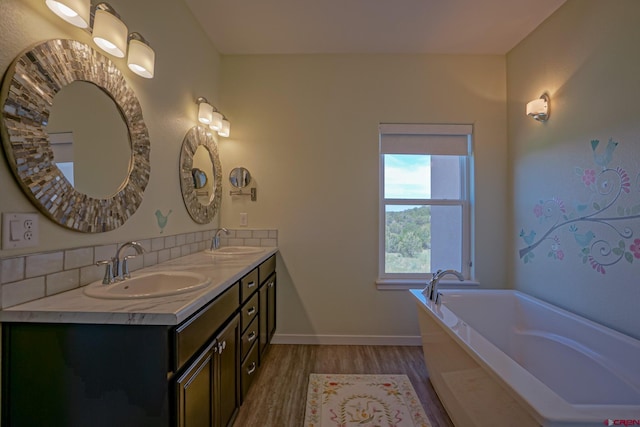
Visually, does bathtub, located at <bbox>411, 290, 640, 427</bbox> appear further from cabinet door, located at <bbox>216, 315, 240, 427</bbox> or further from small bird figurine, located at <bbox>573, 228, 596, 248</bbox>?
cabinet door, located at <bbox>216, 315, 240, 427</bbox>

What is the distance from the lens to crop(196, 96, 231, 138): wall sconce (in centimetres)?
228

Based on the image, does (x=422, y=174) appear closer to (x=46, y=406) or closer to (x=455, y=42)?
(x=455, y=42)

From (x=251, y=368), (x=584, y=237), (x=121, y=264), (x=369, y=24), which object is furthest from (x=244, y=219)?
(x=584, y=237)

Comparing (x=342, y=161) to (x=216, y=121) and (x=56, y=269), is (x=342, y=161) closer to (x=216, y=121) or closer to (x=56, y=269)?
(x=216, y=121)

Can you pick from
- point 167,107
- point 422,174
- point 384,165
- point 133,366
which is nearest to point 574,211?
point 422,174

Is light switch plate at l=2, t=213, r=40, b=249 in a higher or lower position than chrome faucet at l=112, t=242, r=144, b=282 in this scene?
higher

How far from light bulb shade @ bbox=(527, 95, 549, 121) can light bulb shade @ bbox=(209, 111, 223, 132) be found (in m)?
2.48

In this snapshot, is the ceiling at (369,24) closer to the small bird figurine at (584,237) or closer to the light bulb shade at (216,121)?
the light bulb shade at (216,121)

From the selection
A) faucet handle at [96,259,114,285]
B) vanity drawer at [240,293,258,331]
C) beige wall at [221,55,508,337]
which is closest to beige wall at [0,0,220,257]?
faucet handle at [96,259,114,285]

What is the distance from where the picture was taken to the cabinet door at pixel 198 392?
3.31 feet

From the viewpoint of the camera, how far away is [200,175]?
2.34 m

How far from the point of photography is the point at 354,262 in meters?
2.72

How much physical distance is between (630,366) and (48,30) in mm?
2946

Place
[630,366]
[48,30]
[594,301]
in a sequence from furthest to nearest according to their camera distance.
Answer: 1. [594,301]
2. [630,366]
3. [48,30]
